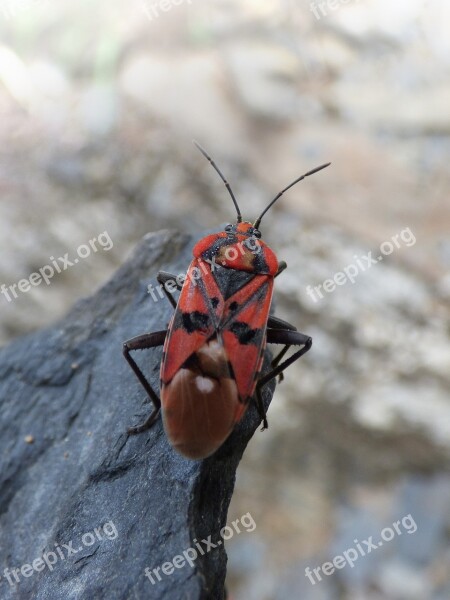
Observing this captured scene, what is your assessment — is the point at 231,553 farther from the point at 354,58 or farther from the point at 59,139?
the point at 354,58

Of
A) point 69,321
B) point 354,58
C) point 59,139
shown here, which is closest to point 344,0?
point 354,58

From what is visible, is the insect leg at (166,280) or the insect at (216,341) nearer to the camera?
the insect at (216,341)

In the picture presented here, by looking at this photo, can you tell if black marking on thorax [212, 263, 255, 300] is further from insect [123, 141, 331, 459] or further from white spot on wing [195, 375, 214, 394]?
white spot on wing [195, 375, 214, 394]

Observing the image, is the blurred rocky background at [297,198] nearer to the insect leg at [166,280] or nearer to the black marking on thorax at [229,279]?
the insect leg at [166,280]

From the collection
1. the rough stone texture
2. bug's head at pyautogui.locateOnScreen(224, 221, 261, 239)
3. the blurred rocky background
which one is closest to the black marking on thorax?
bug's head at pyautogui.locateOnScreen(224, 221, 261, 239)

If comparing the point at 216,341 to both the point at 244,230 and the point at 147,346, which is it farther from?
the point at 244,230

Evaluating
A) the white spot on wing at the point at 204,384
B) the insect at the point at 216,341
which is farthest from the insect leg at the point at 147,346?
the white spot on wing at the point at 204,384

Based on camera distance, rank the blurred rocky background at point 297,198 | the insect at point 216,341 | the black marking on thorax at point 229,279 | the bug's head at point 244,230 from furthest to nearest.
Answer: the blurred rocky background at point 297,198 → the bug's head at point 244,230 → the black marking on thorax at point 229,279 → the insect at point 216,341
